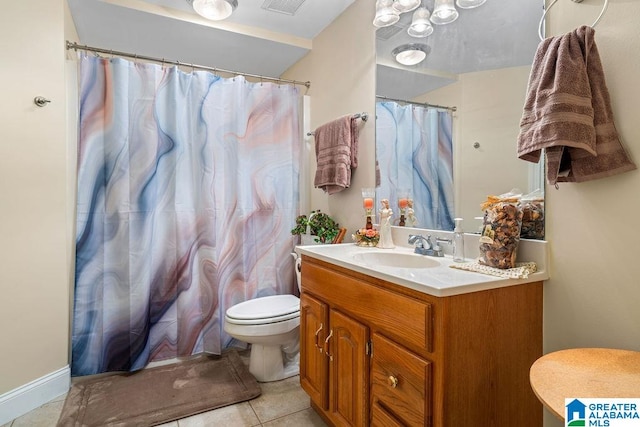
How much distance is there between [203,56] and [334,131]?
4.59 feet

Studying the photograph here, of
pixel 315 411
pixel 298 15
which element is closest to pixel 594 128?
pixel 315 411

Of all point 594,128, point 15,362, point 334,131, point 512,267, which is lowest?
point 15,362

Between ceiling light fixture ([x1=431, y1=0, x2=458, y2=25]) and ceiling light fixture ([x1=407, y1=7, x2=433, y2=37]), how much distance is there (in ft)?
0.22

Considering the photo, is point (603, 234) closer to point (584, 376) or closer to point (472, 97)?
point (584, 376)

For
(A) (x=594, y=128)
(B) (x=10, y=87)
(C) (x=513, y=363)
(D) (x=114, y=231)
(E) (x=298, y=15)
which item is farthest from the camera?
(E) (x=298, y=15)

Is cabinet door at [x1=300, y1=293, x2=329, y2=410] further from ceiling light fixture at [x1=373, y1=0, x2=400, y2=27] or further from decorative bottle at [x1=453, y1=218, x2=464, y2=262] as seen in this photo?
ceiling light fixture at [x1=373, y1=0, x2=400, y2=27]

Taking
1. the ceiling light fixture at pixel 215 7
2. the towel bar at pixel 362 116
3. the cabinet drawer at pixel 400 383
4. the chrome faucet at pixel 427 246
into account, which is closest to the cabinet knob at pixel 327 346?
the cabinet drawer at pixel 400 383

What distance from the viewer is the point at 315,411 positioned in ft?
5.82

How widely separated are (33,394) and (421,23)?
2.77 metres

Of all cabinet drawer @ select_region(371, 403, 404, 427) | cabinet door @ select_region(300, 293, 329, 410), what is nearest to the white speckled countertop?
cabinet door @ select_region(300, 293, 329, 410)

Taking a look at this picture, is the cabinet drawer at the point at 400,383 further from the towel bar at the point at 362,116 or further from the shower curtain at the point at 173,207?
the shower curtain at the point at 173,207

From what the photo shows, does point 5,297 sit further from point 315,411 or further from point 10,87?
point 315,411

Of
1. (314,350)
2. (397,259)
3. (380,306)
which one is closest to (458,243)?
(397,259)

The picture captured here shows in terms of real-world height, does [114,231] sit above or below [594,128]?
below
